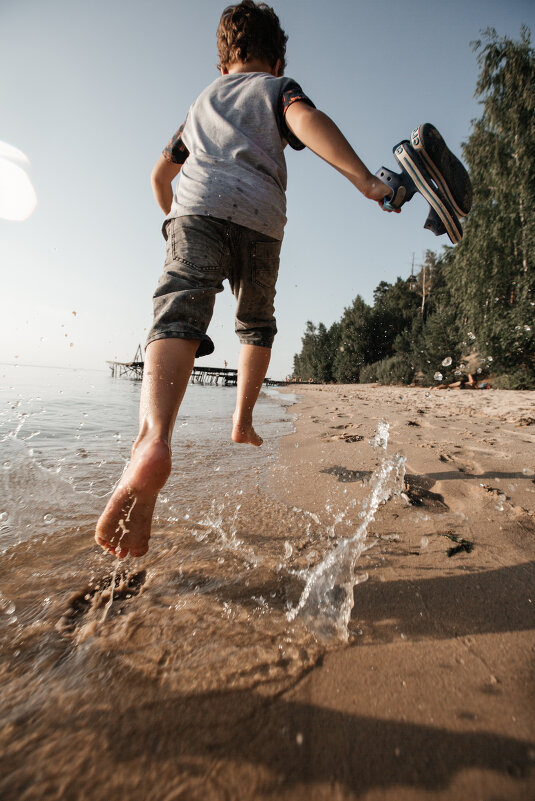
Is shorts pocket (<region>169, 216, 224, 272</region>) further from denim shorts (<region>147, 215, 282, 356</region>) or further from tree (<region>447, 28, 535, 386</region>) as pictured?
tree (<region>447, 28, 535, 386</region>)

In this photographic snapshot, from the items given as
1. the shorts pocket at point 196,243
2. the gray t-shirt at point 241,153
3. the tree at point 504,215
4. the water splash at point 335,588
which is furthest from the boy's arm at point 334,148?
the tree at point 504,215

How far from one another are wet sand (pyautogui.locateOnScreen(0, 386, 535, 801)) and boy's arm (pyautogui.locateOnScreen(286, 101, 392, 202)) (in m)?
1.36

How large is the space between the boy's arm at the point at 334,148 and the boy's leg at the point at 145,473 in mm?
977

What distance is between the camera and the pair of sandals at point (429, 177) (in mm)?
1449

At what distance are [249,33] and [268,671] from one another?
2.52 m

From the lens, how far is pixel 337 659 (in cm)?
80

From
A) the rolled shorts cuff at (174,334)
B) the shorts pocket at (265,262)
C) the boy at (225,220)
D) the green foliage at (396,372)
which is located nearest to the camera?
the boy at (225,220)

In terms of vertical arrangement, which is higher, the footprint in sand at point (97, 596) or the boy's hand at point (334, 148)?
the boy's hand at point (334, 148)

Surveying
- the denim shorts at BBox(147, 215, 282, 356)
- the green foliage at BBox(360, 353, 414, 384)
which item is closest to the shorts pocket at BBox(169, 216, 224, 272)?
the denim shorts at BBox(147, 215, 282, 356)

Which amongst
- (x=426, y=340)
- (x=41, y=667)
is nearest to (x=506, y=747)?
(x=41, y=667)

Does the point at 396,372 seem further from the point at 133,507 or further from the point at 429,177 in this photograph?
the point at 133,507

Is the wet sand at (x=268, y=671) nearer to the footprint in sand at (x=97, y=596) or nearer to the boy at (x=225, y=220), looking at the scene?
the footprint in sand at (x=97, y=596)

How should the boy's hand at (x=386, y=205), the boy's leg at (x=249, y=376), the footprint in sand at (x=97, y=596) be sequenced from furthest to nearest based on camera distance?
1. the boy's leg at (x=249, y=376)
2. the boy's hand at (x=386, y=205)
3. the footprint in sand at (x=97, y=596)

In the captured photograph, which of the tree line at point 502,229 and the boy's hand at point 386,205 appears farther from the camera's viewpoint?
the tree line at point 502,229
